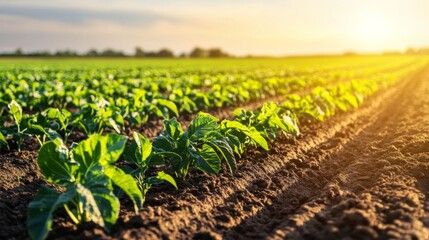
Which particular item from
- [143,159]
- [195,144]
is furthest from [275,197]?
[143,159]

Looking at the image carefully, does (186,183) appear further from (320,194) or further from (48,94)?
(48,94)

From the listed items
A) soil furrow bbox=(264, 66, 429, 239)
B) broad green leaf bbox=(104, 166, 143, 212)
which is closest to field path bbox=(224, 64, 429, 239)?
soil furrow bbox=(264, 66, 429, 239)

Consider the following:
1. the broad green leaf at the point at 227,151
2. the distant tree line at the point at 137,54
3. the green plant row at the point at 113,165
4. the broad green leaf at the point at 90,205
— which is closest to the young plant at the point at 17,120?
the green plant row at the point at 113,165

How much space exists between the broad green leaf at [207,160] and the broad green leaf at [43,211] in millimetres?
1399

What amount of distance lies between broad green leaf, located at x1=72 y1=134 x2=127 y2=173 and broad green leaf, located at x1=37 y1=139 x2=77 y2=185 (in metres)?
0.09

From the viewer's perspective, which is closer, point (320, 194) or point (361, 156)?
point (320, 194)

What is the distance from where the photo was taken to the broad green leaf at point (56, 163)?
3.01 meters

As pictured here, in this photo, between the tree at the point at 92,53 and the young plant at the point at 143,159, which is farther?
the tree at the point at 92,53

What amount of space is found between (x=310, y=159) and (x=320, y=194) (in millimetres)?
1453

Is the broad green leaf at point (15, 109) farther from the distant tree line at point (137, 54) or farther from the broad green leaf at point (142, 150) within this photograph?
the distant tree line at point (137, 54)

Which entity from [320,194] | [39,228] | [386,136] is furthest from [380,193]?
[386,136]

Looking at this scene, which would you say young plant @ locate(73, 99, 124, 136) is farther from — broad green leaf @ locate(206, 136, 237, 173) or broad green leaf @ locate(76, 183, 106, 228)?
broad green leaf @ locate(76, 183, 106, 228)

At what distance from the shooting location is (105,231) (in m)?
3.10

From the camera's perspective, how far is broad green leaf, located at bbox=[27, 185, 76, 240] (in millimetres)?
2699
